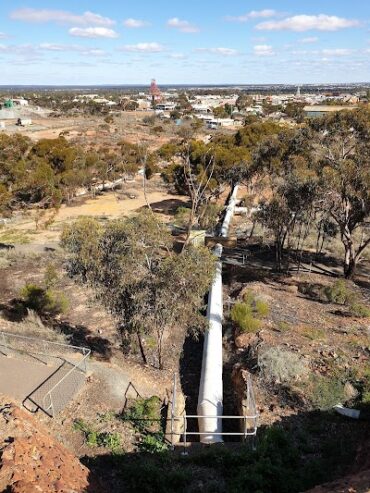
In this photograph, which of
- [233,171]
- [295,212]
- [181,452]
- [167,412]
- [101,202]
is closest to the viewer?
[181,452]

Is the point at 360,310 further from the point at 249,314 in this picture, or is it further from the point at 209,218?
the point at 209,218

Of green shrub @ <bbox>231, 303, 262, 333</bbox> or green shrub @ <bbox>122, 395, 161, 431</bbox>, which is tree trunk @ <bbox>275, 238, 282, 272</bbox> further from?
green shrub @ <bbox>122, 395, 161, 431</bbox>

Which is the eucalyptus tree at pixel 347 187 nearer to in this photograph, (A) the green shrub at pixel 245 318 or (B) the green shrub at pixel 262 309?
(B) the green shrub at pixel 262 309

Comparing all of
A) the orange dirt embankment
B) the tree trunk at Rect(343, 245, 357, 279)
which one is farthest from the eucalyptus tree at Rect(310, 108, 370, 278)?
the orange dirt embankment

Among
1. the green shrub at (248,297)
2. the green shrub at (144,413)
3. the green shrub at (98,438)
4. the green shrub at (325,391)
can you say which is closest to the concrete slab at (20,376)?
the green shrub at (98,438)

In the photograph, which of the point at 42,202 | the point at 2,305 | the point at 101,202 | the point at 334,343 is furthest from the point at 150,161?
the point at 334,343

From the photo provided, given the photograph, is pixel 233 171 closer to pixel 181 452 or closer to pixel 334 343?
pixel 334 343
